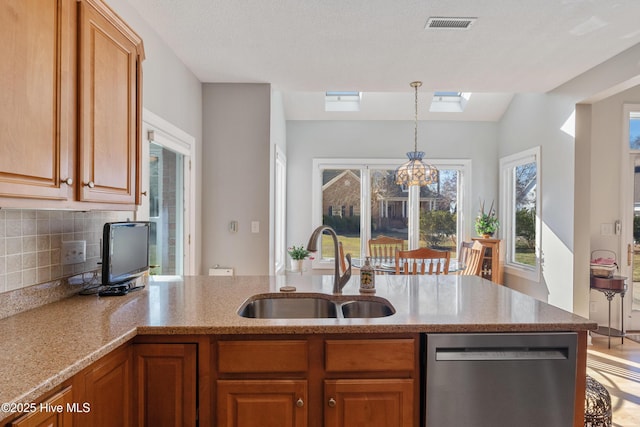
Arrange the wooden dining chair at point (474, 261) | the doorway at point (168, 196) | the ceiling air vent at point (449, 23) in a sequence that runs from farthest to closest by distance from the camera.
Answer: the wooden dining chair at point (474, 261), the doorway at point (168, 196), the ceiling air vent at point (449, 23)

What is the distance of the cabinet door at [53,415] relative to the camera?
0.91m

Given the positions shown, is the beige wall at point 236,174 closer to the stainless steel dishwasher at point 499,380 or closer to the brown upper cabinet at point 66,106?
the brown upper cabinet at point 66,106

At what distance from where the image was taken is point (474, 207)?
5.52m

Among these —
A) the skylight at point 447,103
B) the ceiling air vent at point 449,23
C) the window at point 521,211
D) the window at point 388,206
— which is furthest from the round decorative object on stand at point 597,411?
the skylight at point 447,103

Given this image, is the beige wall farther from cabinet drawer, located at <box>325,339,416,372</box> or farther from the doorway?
cabinet drawer, located at <box>325,339,416,372</box>

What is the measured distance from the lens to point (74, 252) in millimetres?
1815

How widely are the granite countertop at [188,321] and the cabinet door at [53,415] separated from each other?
0.05 metres

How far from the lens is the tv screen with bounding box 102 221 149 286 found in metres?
1.73

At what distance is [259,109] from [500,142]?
366 cm

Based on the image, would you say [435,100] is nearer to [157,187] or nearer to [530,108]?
[530,108]

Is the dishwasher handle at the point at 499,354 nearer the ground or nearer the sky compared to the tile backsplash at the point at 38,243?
nearer the ground

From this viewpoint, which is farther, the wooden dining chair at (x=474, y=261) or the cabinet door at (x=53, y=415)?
the wooden dining chair at (x=474, y=261)

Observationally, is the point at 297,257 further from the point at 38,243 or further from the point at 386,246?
the point at 38,243

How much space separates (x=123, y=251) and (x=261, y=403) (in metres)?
1.02
